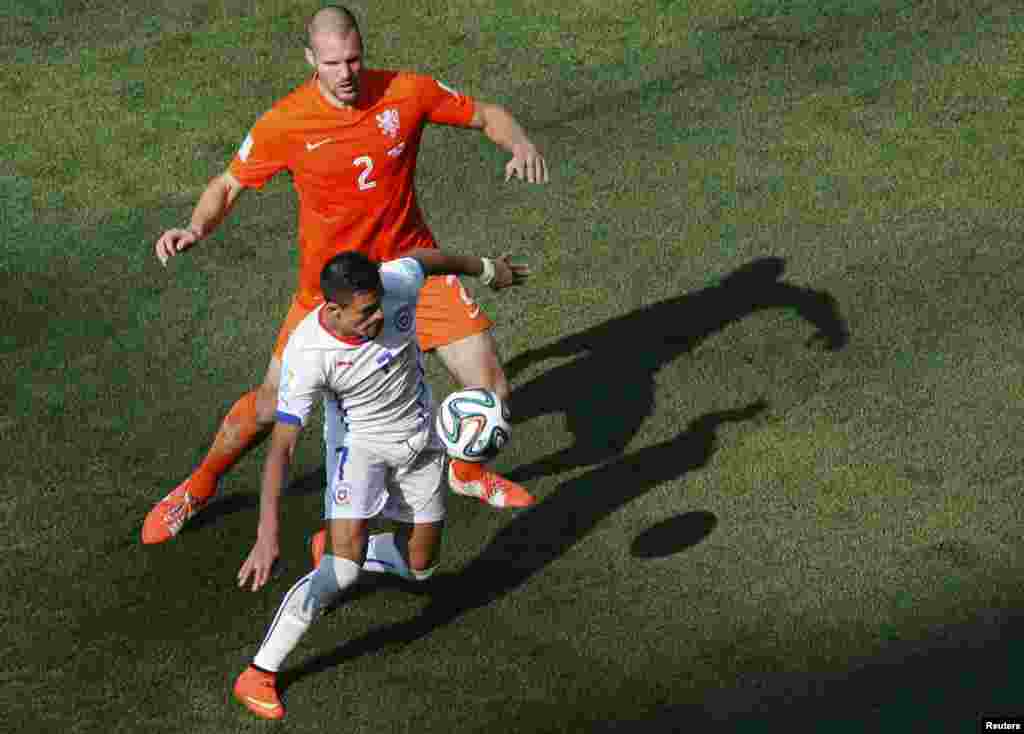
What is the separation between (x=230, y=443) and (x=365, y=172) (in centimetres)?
220

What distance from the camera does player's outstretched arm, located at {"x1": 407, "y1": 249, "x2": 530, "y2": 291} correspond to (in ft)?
33.3

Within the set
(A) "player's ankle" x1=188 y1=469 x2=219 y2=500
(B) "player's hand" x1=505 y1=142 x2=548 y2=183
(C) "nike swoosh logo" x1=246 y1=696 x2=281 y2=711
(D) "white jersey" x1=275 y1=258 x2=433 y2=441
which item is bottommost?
(C) "nike swoosh logo" x1=246 y1=696 x2=281 y2=711

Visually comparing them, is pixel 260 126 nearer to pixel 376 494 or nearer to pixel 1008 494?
pixel 376 494

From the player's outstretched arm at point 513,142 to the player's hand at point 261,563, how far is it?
3.40m

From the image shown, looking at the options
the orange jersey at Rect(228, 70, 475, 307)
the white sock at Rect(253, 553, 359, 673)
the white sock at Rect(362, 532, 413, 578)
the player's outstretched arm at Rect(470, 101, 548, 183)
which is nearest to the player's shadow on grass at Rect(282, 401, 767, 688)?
the white sock at Rect(362, 532, 413, 578)

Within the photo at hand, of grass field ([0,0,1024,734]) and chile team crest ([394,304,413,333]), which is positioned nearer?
chile team crest ([394,304,413,333])

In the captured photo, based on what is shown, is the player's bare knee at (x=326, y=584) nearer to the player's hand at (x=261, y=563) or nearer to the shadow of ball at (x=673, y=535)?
the player's hand at (x=261, y=563)

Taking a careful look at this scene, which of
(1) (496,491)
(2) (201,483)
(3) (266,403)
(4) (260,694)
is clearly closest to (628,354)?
(1) (496,491)

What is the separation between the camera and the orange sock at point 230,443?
37.0 ft

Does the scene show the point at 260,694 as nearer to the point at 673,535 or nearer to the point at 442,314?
the point at 442,314

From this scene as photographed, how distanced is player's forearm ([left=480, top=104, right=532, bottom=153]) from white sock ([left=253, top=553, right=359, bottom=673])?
10.8 ft

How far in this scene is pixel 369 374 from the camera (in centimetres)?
949

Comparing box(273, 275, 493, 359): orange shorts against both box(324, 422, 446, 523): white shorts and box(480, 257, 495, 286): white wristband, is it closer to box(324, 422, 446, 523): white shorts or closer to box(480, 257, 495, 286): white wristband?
box(480, 257, 495, 286): white wristband

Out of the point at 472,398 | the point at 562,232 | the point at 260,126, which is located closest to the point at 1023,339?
the point at 562,232
